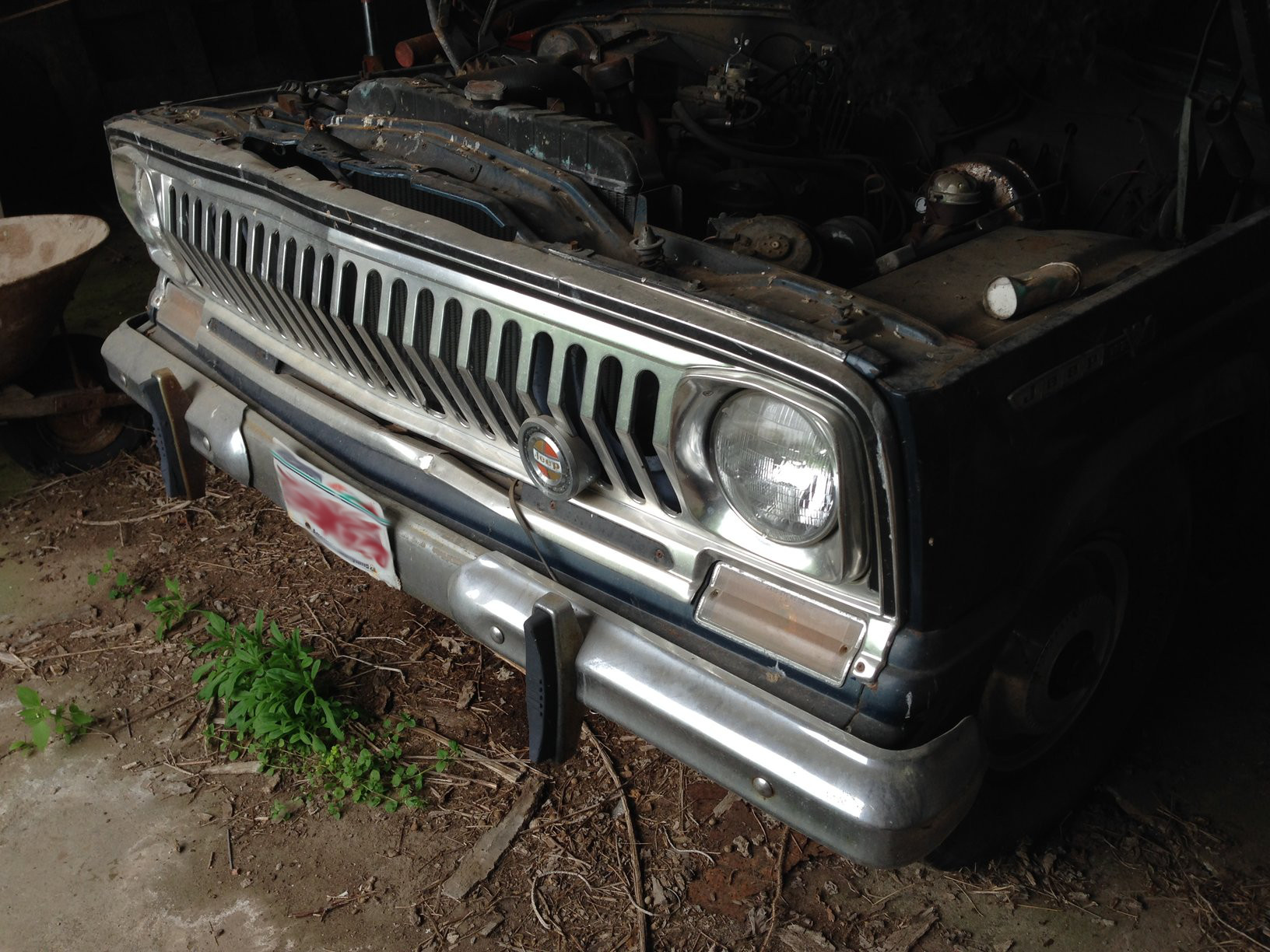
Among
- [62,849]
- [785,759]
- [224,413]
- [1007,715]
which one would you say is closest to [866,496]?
[785,759]

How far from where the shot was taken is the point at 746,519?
68.4 inches

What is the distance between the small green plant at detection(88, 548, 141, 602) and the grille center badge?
73.2 inches

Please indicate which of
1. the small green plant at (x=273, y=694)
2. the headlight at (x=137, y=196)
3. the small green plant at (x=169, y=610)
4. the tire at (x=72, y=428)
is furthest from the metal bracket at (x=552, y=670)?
the tire at (x=72, y=428)

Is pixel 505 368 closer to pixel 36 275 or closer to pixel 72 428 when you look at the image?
pixel 36 275

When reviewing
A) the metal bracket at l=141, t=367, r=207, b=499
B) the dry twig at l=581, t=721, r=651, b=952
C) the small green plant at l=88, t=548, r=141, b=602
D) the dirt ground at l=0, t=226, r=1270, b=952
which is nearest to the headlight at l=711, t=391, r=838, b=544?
→ the dry twig at l=581, t=721, r=651, b=952

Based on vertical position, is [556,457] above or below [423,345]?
below

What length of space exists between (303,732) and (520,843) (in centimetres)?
64

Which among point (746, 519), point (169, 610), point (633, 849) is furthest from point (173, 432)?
point (746, 519)

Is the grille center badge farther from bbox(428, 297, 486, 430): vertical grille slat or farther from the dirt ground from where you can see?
the dirt ground

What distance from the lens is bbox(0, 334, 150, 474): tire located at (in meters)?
3.75

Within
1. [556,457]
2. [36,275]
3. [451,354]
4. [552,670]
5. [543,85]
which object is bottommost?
[552,670]

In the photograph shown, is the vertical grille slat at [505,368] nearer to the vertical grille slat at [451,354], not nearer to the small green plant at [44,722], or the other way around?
the vertical grille slat at [451,354]

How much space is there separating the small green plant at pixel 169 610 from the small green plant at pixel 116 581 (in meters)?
0.12

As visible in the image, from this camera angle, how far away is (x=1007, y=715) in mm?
1937
